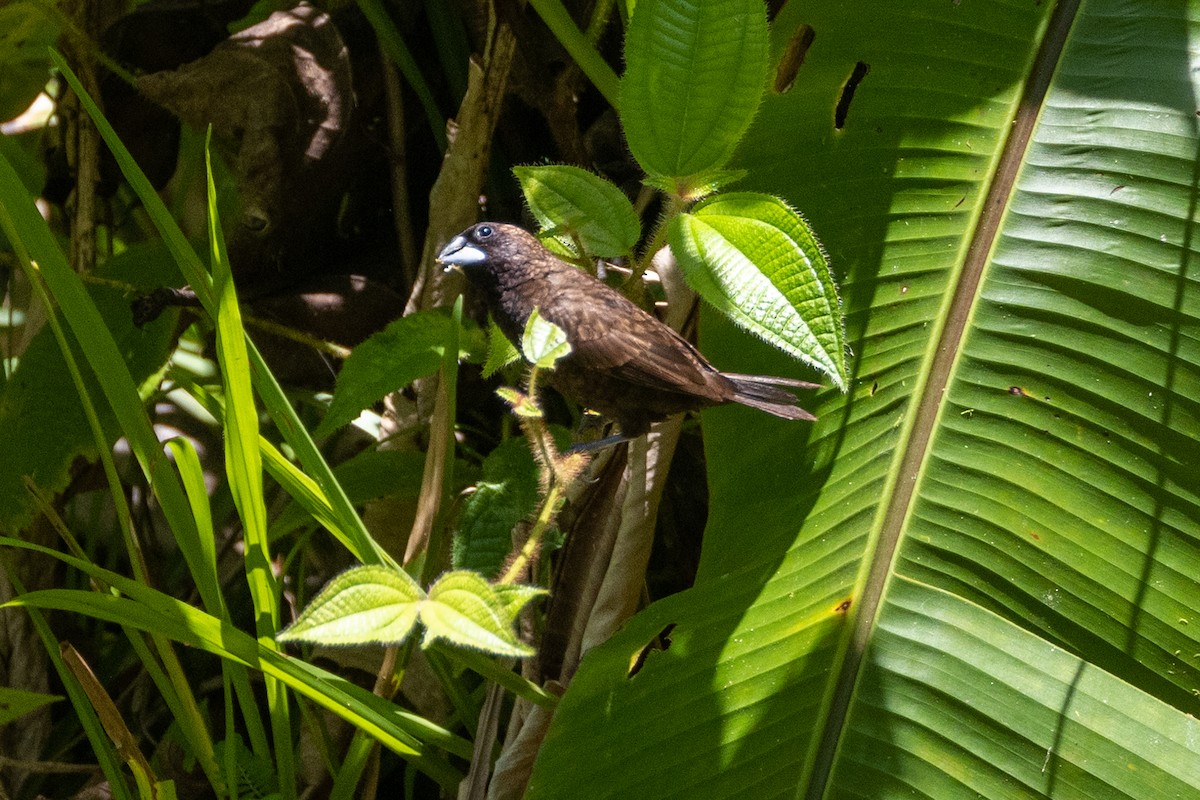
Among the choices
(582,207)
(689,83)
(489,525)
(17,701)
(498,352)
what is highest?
(689,83)

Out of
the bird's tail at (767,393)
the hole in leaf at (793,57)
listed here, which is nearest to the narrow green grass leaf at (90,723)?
the bird's tail at (767,393)

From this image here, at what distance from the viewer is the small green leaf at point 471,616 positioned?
881 mm

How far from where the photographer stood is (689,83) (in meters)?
1.22

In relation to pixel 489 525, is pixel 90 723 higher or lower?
lower

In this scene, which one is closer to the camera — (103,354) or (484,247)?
(103,354)

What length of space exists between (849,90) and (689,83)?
18.7 inches

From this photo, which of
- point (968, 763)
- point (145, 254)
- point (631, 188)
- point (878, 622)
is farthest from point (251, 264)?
point (968, 763)

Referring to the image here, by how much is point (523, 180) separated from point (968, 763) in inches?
32.7

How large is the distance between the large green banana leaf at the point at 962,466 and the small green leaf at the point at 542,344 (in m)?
0.47

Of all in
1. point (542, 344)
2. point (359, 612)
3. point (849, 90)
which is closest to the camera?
point (359, 612)

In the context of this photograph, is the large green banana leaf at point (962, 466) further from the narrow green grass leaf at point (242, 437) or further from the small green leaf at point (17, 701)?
the small green leaf at point (17, 701)

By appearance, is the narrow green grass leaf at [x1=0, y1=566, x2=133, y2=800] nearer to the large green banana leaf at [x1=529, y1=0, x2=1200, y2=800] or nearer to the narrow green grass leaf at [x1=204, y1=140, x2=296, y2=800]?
the narrow green grass leaf at [x1=204, y1=140, x2=296, y2=800]

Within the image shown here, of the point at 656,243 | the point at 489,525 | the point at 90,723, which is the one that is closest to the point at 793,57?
the point at 656,243

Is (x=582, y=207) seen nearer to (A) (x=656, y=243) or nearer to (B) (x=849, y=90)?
(A) (x=656, y=243)
